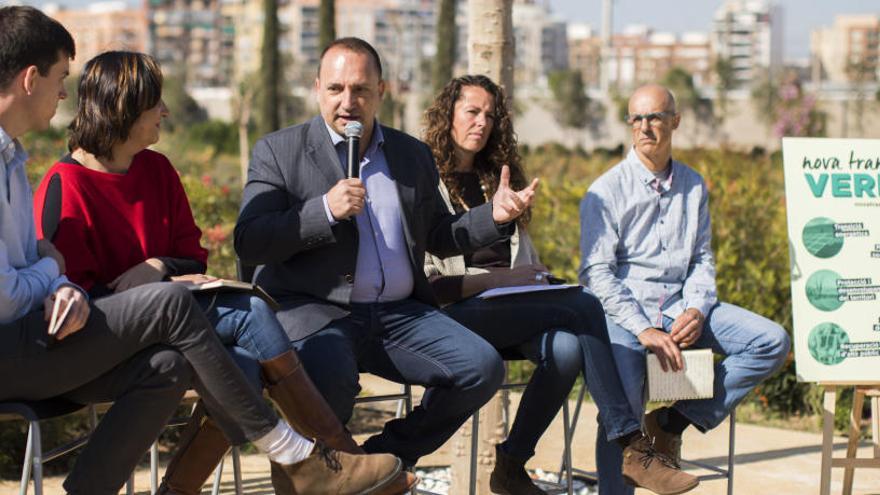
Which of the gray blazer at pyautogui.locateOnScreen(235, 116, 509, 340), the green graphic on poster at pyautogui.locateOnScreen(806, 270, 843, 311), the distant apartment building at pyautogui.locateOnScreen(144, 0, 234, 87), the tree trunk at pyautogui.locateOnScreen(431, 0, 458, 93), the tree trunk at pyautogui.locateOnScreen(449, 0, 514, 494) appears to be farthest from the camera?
the distant apartment building at pyautogui.locateOnScreen(144, 0, 234, 87)

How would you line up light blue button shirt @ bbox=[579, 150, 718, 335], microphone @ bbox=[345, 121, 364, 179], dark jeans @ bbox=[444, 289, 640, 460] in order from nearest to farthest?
microphone @ bbox=[345, 121, 364, 179] < dark jeans @ bbox=[444, 289, 640, 460] < light blue button shirt @ bbox=[579, 150, 718, 335]

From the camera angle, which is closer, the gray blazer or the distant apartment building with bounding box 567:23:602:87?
the gray blazer

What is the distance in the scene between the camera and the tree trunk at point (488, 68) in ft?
14.9

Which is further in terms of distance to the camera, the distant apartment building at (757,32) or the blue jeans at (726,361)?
the distant apartment building at (757,32)

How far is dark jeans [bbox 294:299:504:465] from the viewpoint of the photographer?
357cm

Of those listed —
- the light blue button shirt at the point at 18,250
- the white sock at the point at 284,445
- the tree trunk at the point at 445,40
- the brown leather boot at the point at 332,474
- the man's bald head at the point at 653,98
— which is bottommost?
the brown leather boot at the point at 332,474

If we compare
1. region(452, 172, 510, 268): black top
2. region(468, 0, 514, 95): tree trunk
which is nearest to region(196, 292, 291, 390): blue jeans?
region(452, 172, 510, 268): black top

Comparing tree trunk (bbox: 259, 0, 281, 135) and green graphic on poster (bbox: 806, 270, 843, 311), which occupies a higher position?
tree trunk (bbox: 259, 0, 281, 135)

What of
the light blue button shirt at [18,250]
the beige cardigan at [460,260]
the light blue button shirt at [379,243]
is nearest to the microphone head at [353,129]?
the light blue button shirt at [379,243]

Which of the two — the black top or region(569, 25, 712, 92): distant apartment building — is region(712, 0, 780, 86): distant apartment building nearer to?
region(569, 25, 712, 92): distant apartment building

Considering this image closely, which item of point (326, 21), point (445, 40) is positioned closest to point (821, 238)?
point (326, 21)

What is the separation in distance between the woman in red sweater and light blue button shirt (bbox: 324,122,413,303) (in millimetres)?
513

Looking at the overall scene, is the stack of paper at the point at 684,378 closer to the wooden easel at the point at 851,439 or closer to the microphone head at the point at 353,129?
the wooden easel at the point at 851,439

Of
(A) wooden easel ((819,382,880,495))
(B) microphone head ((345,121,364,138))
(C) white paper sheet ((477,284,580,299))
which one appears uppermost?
(B) microphone head ((345,121,364,138))
